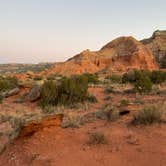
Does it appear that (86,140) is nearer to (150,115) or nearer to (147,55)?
(150,115)

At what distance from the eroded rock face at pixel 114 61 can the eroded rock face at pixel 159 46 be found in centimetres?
212

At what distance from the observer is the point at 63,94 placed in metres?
19.3

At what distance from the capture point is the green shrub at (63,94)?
19.0 metres

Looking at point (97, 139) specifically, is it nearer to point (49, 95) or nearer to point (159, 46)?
point (49, 95)

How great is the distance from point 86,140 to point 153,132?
187cm

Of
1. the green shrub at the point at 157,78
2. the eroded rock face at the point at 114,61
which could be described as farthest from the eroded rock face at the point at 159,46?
the green shrub at the point at 157,78

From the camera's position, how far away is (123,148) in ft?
24.2

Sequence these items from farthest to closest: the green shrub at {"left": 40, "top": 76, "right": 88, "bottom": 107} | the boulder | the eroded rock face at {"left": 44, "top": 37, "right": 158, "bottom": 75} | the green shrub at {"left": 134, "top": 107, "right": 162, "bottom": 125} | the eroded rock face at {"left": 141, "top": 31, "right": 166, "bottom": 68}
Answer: the eroded rock face at {"left": 141, "top": 31, "right": 166, "bottom": 68}
the eroded rock face at {"left": 44, "top": 37, "right": 158, "bottom": 75}
the boulder
the green shrub at {"left": 40, "top": 76, "right": 88, "bottom": 107}
the green shrub at {"left": 134, "top": 107, "right": 162, "bottom": 125}

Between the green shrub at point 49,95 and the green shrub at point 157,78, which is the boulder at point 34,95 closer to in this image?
the green shrub at point 49,95

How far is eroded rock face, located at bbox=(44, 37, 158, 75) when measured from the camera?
67.7 m

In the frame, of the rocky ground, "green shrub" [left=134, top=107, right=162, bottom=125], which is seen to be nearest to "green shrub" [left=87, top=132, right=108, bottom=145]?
the rocky ground

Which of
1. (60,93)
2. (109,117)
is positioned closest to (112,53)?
(60,93)

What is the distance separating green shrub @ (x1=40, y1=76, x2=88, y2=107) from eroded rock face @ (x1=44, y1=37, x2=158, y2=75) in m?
45.9

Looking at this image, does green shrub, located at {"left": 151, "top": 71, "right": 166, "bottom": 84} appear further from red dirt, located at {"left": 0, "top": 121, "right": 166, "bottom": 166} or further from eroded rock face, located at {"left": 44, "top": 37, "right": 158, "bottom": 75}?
eroded rock face, located at {"left": 44, "top": 37, "right": 158, "bottom": 75}
